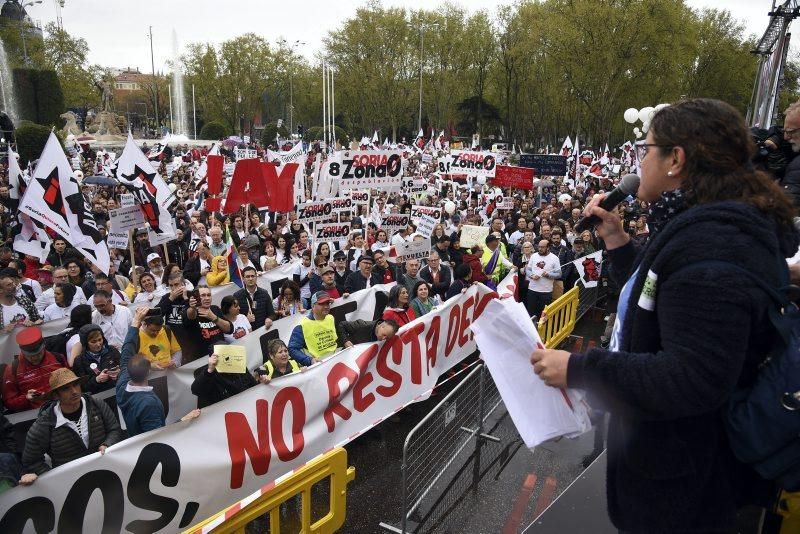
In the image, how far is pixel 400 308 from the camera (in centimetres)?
771

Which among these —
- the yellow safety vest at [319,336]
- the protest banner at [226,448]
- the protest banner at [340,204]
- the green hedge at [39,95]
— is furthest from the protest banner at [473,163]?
the green hedge at [39,95]

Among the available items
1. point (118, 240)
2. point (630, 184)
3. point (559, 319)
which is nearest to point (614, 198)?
point (630, 184)

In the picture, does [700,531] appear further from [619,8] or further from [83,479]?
[619,8]

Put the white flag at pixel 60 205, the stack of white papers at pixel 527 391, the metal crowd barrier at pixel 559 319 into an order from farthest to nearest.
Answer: the metal crowd barrier at pixel 559 319
the white flag at pixel 60 205
the stack of white papers at pixel 527 391

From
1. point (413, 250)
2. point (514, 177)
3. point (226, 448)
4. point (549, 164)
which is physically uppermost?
point (549, 164)

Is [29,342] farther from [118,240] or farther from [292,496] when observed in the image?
[118,240]

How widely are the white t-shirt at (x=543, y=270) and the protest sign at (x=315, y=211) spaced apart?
389cm

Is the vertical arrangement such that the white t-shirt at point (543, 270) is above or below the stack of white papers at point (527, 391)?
below

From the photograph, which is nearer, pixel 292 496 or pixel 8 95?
pixel 292 496

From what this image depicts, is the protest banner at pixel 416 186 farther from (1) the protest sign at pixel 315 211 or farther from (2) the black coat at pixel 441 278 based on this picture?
(2) the black coat at pixel 441 278

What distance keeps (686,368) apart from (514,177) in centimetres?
1663

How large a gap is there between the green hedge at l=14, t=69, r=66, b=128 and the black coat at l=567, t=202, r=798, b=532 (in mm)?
53180

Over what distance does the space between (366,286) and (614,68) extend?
125 ft

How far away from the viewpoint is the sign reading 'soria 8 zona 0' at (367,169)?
38.6ft
